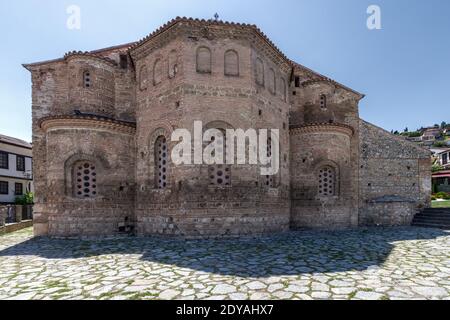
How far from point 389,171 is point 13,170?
109 ft

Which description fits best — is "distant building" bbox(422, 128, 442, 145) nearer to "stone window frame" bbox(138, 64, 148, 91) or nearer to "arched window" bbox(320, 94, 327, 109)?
"arched window" bbox(320, 94, 327, 109)

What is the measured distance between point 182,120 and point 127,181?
374 cm

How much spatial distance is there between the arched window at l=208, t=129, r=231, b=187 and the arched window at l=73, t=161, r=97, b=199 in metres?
4.93

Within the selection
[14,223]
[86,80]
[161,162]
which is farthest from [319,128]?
[14,223]

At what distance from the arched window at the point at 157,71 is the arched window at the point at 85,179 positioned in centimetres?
434

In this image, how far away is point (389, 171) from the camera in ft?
51.1

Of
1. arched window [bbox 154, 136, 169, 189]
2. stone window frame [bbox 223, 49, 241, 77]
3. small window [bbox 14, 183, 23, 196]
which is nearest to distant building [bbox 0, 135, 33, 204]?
small window [bbox 14, 183, 23, 196]

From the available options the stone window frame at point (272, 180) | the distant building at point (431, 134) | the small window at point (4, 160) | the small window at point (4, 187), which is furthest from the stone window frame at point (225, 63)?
the distant building at point (431, 134)

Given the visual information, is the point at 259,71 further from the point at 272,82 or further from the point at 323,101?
the point at 323,101

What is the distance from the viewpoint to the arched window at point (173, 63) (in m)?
10.4

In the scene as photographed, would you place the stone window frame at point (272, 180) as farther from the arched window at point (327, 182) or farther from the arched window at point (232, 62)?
the arched window at point (232, 62)

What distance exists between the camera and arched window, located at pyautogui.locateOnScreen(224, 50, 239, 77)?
416 inches

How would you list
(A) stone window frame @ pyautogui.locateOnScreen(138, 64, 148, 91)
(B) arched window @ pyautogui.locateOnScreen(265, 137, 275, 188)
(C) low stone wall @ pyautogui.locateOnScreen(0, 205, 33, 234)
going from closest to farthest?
(B) arched window @ pyautogui.locateOnScreen(265, 137, 275, 188) → (A) stone window frame @ pyautogui.locateOnScreen(138, 64, 148, 91) → (C) low stone wall @ pyautogui.locateOnScreen(0, 205, 33, 234)
